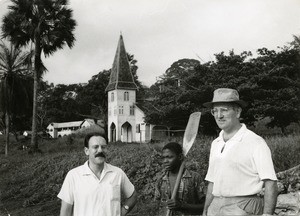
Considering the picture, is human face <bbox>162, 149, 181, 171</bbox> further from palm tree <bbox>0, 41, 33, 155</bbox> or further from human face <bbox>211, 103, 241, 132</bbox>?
palm tree <bbox>0, 41, 33, 155</bbox>

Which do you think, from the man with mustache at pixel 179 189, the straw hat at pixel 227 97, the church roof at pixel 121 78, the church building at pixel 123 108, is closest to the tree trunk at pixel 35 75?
the church roof at pixel 121 78

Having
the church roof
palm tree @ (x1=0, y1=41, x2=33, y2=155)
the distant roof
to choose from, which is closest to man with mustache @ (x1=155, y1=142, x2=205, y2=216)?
palm tree @ (x1=0, y1=41, x2=33, y2=155)

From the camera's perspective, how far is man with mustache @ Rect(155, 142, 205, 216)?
Answer: 3.03 metres

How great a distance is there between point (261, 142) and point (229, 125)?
11.5 inches

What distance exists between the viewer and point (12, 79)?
1938 centimetres

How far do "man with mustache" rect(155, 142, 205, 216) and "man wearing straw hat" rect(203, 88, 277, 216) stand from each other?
12.5 inches

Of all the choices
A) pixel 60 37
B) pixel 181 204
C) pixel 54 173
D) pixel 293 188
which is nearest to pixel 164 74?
pixel 60 37

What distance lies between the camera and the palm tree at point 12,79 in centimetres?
1902

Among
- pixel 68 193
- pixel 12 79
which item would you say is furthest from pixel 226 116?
pixel 12 79

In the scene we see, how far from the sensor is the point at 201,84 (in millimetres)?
19453

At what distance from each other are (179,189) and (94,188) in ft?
2.57

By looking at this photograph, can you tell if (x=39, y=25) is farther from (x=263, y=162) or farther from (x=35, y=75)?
(x=263, y=162)

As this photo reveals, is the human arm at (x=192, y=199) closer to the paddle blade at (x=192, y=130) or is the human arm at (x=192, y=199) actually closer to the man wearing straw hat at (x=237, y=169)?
the man wearing straw hat at (x=237, y=169)

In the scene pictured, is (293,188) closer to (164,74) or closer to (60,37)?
(60,37)
